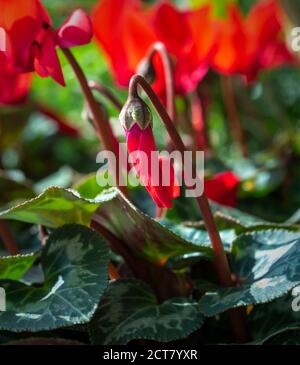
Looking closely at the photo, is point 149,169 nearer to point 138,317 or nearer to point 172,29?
point 138,317

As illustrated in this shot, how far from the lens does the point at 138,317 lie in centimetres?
101

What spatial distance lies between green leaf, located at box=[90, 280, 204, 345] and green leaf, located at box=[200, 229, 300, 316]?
0.03 m

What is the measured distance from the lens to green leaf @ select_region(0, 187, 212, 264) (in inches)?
39.0

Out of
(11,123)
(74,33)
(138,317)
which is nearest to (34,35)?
(74,33)

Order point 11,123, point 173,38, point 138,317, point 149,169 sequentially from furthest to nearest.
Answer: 1. point 11,123
2. point 173,38
3. point 138,317
4. point 149,169

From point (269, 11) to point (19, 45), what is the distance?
28.7 inches

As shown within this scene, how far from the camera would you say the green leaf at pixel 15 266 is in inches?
40.0

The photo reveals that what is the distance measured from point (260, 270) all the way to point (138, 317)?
17 cm

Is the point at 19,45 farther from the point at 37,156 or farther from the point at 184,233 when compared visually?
the point at 37,156

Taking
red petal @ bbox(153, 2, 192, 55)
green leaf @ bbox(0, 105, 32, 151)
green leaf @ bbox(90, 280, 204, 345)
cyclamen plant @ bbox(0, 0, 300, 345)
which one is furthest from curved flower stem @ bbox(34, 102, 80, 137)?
green leaf @ bbox(90, 280, 204, 345)

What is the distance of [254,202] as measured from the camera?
1584 millimetres
